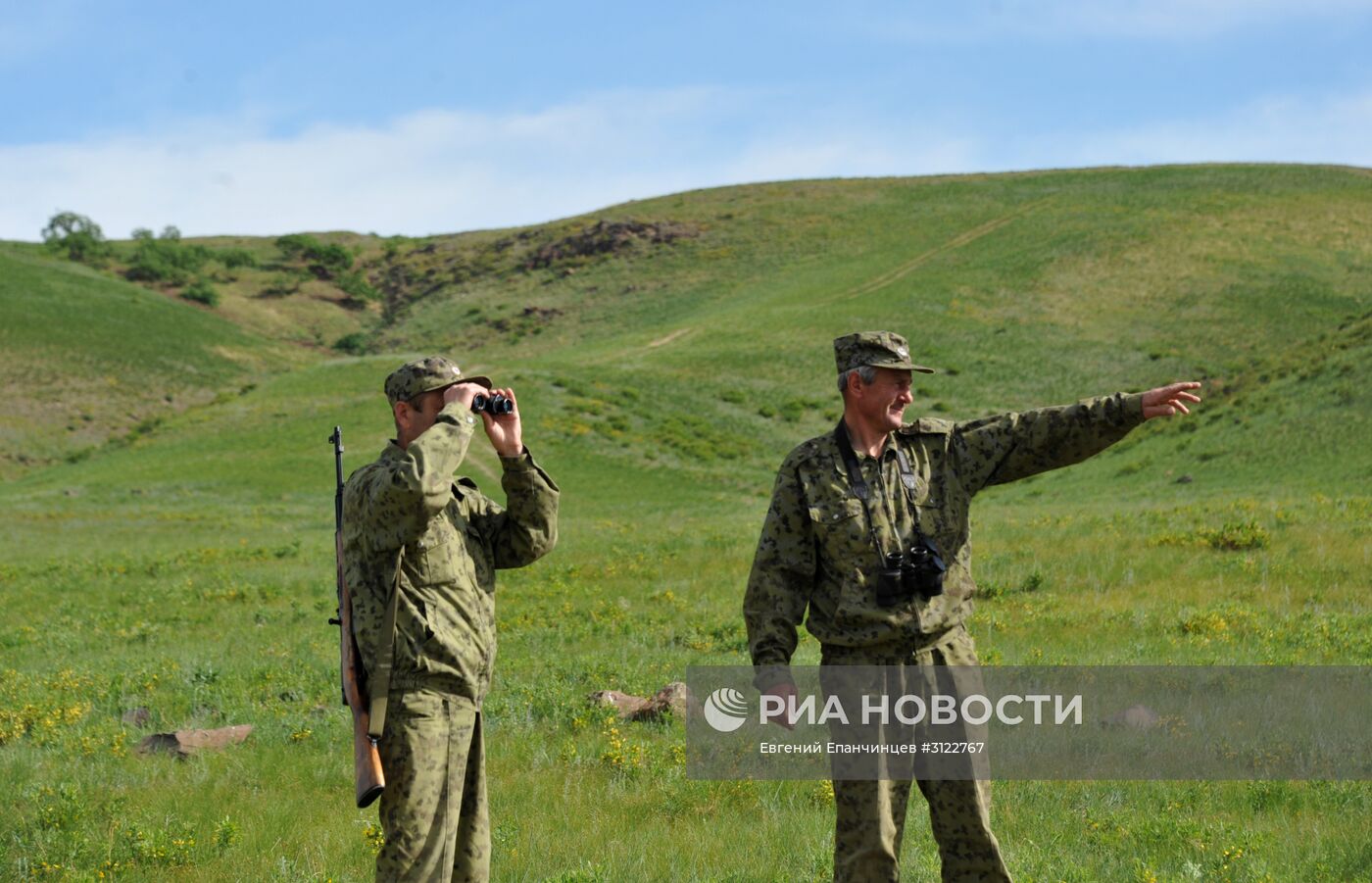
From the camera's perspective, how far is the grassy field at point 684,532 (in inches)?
275

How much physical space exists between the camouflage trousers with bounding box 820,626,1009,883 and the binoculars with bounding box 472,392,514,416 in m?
1.78

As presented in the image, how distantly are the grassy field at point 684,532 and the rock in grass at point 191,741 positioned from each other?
169mm

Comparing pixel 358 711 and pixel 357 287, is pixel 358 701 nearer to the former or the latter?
pixel 358 711

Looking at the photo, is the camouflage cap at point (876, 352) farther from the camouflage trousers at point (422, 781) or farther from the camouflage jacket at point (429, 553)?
the camouflage trousers at point (422, 781)

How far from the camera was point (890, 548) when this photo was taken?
17.6 ft

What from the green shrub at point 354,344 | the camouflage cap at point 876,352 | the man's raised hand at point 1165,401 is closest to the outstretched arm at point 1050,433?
the man's raised hand at point 1165,401

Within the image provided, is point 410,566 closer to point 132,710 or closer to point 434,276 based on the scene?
point 132,710

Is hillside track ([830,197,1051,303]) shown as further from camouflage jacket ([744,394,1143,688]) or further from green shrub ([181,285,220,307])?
camouflage jacket ([744,394,1143,688])

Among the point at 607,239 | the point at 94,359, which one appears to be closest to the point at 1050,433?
the point at 94,359

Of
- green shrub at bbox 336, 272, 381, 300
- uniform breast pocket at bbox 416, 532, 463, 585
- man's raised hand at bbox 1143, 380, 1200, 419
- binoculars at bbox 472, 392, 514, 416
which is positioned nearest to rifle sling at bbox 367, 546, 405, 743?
uniform breast pocket at bbox 416, 532, 463, 585

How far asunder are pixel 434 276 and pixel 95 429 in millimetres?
57800

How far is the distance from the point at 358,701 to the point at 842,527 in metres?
2.14

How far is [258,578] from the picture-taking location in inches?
788

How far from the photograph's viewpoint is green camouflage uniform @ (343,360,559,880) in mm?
4758
